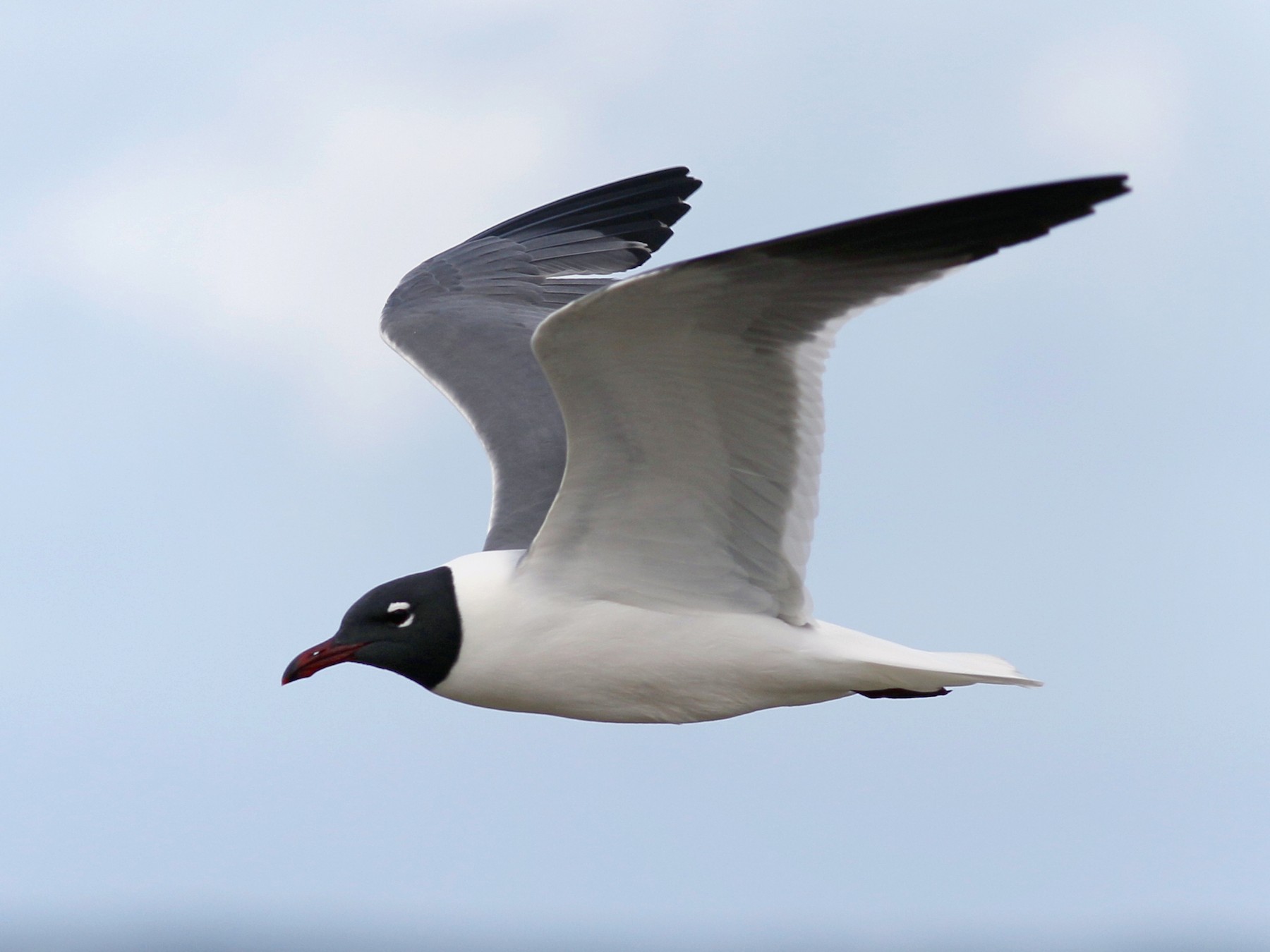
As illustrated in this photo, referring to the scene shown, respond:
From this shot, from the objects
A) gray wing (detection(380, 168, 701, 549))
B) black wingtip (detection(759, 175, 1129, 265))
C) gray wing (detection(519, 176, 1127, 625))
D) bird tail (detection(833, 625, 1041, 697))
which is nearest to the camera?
black wingtip (detection(759, 175, 1129, 265))

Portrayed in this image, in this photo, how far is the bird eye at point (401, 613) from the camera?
634cm

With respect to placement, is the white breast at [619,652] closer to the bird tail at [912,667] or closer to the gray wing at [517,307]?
the bird tail at [912,667]

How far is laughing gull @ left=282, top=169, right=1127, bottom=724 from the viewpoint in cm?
493

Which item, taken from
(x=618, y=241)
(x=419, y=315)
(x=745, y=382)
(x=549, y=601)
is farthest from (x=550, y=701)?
(x=618, y=241)

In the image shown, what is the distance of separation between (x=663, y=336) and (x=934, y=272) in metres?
0.91

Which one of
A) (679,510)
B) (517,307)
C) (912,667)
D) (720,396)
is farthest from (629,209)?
(912,667)

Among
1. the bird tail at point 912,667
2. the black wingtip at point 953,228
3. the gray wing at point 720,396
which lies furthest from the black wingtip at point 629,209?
the black wingtip at point 953,228

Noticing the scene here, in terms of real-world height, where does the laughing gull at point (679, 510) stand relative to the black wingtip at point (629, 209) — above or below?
below

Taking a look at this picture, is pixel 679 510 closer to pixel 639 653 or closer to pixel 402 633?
pixel 639 653

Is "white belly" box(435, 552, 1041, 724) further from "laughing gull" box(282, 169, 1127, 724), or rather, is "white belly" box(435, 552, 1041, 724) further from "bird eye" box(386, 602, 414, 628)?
"bird eye" box(386, 602, 414, 628)

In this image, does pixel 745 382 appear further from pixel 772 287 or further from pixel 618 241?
pixel 618 241

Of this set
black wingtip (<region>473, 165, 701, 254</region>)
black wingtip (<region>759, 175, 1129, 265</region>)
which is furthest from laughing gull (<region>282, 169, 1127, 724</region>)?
black wingtip (<region>473, 165, 701, 254</region>)

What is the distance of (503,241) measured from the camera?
9.66 meters

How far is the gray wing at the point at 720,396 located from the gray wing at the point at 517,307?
3.09ft
